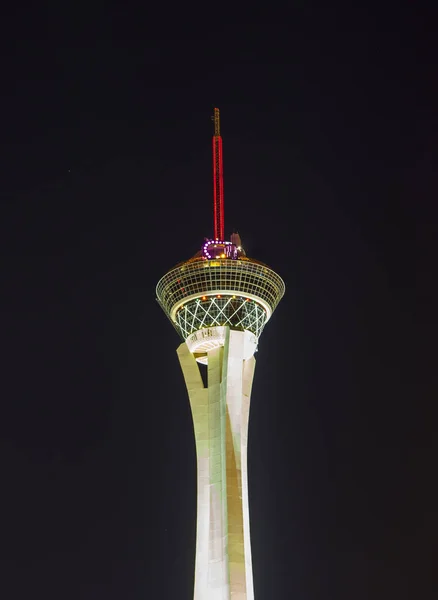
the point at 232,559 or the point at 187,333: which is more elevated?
the point at 187,333

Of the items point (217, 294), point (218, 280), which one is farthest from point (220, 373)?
point (218, 280)

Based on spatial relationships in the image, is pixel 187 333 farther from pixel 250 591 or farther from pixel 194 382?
pixel 250 591

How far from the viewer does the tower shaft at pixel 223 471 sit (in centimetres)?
9644

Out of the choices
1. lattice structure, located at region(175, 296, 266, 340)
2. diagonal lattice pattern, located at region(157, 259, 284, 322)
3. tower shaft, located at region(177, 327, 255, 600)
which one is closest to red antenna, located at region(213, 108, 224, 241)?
diagonal lattice pattern, located at region(157, 259, 284, 322)

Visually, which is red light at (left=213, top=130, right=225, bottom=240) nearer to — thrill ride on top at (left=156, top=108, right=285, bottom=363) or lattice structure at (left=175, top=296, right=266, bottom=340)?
thrill ride on top at (left=156, top=108, right=285, bottom=363)

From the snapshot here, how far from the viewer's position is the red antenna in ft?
367

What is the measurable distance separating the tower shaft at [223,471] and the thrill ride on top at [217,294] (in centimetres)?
197

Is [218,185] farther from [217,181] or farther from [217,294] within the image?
[217,294]

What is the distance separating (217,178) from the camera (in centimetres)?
11412

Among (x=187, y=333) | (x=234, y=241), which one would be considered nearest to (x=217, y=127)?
(x=234, y=241)

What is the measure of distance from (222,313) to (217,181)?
15282 mm

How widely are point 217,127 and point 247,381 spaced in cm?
2770

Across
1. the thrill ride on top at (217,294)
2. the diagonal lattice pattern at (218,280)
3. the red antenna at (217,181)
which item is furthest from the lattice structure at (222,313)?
the red antenna at (217,181)

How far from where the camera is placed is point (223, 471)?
9881 centimetres
